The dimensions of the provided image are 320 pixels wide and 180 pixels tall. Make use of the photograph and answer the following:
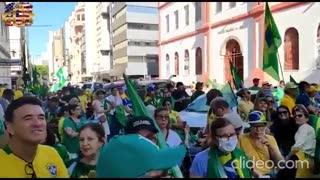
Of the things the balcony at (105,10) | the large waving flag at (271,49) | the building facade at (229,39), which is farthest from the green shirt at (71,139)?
the balcony at (105,10)

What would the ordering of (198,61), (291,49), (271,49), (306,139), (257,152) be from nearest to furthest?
(257,152) → (306,139) → (271,49) → (291,49) → (198,61)

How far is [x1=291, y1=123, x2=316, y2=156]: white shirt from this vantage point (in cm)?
478

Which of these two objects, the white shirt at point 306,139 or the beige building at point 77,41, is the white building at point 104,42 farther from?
the white shirt at point 306,139

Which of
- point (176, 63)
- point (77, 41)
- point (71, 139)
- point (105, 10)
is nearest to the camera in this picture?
point (71, 139)

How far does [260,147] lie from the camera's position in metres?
4.16

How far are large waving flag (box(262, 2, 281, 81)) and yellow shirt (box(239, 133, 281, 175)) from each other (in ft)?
13.9

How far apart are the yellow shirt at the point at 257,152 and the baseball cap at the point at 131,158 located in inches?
91.6

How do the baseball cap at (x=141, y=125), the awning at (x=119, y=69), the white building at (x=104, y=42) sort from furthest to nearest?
the white building at (x=104, y=42), the awning at (x=119, y=69), the baseball cap at (x=141, y=125)

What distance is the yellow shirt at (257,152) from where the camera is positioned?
13.0ft

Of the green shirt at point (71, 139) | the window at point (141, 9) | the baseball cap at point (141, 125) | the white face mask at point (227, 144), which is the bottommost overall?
the green shirt at point (71, 139)

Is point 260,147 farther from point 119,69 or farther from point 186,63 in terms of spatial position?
point 119,69

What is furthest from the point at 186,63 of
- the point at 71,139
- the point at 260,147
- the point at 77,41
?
the point at 77,41

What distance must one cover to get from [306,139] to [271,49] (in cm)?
424

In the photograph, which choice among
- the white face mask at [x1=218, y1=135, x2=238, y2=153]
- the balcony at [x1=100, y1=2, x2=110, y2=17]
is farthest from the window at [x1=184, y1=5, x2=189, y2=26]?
the balcony at [x1=100, y1=2, x2=110, y2=17]
